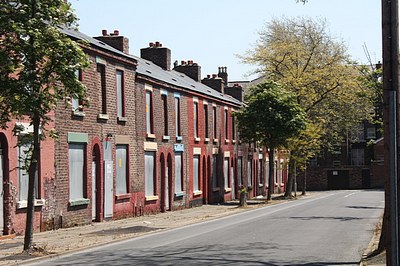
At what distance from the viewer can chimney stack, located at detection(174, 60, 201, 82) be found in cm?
4991

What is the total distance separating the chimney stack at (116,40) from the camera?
33.6 meters

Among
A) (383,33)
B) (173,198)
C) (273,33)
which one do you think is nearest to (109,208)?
(173,198)

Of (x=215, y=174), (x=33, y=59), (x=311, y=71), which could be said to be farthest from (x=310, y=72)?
(x=33, y=59)

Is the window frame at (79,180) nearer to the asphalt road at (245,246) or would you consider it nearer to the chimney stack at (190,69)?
the asphalt road at (245,246)

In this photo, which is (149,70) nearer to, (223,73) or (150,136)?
(150,136)

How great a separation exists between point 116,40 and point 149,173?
Answer: 6427 millimetres

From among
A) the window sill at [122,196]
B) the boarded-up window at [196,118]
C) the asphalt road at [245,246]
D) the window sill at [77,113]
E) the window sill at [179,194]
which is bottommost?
the asphalt road at [245,246]

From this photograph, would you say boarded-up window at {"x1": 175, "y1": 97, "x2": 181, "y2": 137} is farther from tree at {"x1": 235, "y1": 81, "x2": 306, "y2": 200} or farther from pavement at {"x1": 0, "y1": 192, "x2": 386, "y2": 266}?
tree at {"x1": 235, "y1": 81, "x2": 306, "y2": 200}

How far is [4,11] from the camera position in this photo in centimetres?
1608

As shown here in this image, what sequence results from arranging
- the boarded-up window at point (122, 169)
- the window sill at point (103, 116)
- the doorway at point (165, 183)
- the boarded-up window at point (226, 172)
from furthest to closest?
1. the boarded-up window at point (226, 172)
2. the doorway at point (165, 183)
3. the boarded-up window at point (122, 169)
4. the window sill at point (103, 116)

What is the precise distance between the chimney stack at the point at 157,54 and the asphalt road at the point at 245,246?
64.8 ft

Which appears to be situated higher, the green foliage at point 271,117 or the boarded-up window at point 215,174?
the green foliage at point 271,117

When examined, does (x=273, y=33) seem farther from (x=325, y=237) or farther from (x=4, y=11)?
(x=4, y=11)

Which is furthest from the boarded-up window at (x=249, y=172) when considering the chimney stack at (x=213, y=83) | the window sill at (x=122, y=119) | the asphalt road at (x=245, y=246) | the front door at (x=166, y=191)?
the asphalt road at (x=245, y=246)
